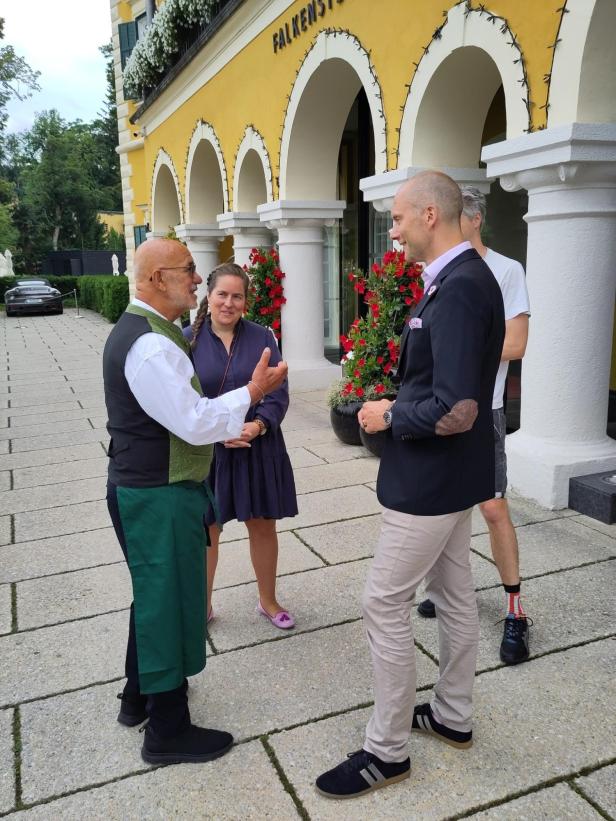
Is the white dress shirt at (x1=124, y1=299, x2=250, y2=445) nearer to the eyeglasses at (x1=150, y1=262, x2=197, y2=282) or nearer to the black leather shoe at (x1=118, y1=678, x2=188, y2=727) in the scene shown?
the eyeglasses at (x1=150, y1=262, x2=197, y2=282)

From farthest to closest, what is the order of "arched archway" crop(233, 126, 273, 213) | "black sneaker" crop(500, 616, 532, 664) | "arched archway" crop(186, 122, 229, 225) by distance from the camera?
1. "arched archway" crop(186, 122, 229, 225)
2. "arched archway" crop(233, 126, 273, 213)
3. "black sneaker" crop(500, 616, 532, 664)

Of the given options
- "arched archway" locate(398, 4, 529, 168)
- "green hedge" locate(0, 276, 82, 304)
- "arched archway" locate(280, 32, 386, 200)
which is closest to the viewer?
"arched archway" locate(398, 4, 529, 168)

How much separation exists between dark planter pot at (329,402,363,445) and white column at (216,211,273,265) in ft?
14.7

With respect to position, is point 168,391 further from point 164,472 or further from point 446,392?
point 446,392

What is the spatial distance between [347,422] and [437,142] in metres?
2.55

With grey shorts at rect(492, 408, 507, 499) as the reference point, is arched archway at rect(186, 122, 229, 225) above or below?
above

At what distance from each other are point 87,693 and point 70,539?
6.12 feet

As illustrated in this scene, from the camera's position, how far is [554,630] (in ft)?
10.7

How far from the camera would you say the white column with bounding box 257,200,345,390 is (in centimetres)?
888

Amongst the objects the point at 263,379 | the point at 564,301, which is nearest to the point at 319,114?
the point at 564,301

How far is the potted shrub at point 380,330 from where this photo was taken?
5.97 metres

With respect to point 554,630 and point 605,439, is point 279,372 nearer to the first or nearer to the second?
point 554,630

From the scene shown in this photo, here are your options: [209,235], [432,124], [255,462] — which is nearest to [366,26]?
[432,124]

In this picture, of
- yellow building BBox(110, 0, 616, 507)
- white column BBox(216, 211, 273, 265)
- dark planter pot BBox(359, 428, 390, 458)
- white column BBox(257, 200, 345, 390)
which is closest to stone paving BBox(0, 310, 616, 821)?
dark planter pot BBox(359, 428, 390, 458)
